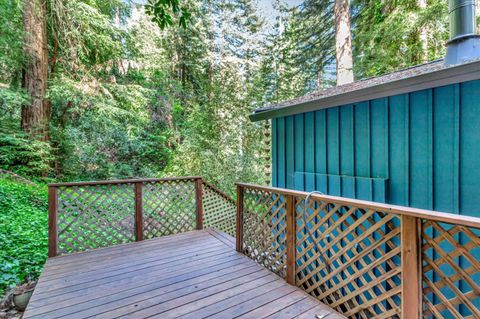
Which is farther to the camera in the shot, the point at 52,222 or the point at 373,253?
the point at 52,222

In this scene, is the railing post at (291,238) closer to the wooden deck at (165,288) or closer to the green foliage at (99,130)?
the wooden deck at (165,288)

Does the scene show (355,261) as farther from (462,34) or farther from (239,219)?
(462,34)

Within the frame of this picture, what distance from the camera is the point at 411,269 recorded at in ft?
5.97

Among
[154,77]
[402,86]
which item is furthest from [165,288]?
[154,77]

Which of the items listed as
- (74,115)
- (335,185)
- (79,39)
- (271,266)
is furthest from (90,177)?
(335,185)

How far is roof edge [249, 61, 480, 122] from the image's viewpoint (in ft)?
6.91

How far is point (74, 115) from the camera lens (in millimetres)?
8875

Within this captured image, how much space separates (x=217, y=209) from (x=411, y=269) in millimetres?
4104

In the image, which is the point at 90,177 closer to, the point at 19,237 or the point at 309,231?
the point at 19,237

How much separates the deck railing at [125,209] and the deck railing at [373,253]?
1.52 m

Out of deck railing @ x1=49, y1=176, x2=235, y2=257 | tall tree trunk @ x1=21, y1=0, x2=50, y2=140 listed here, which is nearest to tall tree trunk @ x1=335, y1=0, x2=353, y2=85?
deck railing @ x1=49, y1=176, x2=235, y2=257

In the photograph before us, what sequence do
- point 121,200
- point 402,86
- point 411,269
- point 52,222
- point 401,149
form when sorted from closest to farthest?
1. point 411,269
2. point 402,86
3. point 401,149
4. point 52,222
5. point 121,200

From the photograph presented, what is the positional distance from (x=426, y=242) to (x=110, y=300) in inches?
112

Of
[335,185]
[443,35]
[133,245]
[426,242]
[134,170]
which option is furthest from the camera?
[134,170]
